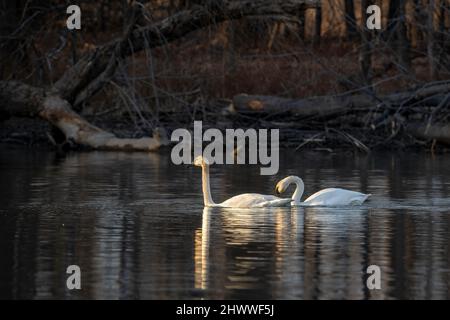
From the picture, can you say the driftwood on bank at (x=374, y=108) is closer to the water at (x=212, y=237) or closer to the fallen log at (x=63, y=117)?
the fallen log at (x=63, y=117)

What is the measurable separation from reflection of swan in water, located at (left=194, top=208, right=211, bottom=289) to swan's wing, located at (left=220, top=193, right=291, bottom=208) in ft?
3.22

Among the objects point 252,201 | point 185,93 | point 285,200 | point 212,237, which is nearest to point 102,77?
point 185,93

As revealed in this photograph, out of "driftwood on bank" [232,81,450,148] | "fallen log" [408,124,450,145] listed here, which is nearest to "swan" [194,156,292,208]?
"driftwood on bank" [232,81,450,148]

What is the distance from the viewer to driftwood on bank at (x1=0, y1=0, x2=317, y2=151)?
26438mm

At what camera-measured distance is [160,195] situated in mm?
18609

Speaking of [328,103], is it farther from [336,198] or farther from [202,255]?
[202,255]

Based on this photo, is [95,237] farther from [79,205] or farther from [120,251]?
[79,205]

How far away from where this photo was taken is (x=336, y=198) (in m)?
17.1

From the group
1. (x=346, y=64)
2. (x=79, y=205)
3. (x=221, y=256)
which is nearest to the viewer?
(x=221, y=256)

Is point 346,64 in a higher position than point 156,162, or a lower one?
higher

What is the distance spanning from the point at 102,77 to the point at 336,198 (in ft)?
36.4

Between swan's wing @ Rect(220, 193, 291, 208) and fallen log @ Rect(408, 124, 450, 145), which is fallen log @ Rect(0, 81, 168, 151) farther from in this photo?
swan's wing @ Rect(220, 193, 291, 208)
